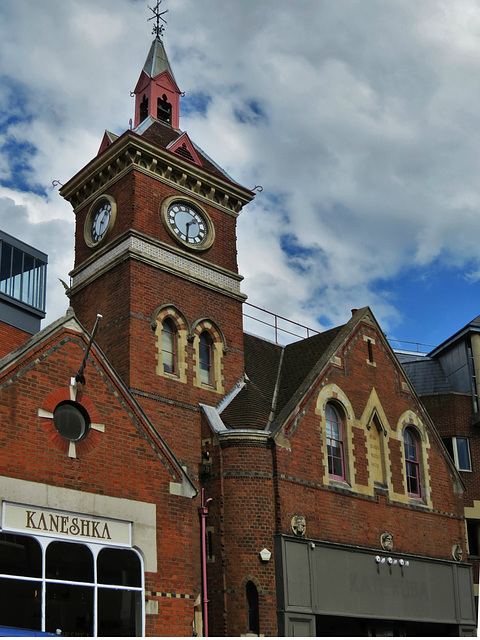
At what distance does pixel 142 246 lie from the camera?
27.7 meters

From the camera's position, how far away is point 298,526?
2495 centimetres

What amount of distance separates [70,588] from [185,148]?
17.2 m

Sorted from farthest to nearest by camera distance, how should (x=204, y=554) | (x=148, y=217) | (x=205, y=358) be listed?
1. (x=205, y=358)
2. (x=148, y=217)
3. (x=204, y=554)

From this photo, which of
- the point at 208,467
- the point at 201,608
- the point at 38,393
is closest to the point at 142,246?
the point at 208,467

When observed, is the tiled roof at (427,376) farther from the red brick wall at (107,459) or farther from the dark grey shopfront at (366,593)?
the red brick wall at (107,459)

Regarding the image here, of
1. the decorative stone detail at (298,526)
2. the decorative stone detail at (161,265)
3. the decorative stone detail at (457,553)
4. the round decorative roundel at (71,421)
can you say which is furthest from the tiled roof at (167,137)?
the decorative stone detail at (457,553)

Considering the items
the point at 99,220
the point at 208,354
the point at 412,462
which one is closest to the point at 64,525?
the point at 208,354

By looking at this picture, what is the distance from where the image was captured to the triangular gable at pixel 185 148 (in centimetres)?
3072

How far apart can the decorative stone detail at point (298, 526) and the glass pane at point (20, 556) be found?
339 inches

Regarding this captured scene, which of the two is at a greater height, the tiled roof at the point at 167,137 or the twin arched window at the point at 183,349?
the tiled roof at the point at 167,137

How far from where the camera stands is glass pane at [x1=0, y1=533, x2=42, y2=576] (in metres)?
17.9

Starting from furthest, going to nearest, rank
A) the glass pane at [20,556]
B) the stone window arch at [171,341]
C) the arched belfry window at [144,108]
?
the arched belfry window at [144,108] → the stone window arch at [171,341] → the glass pane at [20,556]

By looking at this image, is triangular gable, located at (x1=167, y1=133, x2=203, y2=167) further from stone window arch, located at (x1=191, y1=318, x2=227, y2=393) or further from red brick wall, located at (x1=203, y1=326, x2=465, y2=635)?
red brick wall, located at (x1=203, y1=326, x2=465, y2=635)

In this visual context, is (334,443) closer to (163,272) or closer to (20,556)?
(163,272)
